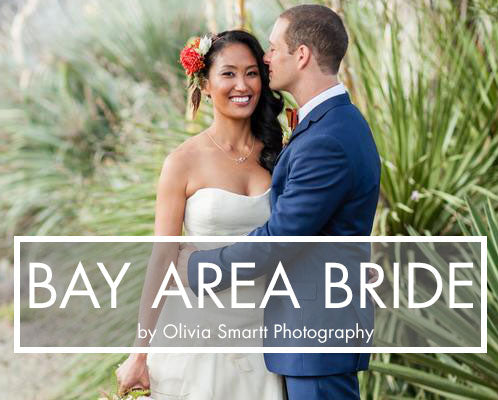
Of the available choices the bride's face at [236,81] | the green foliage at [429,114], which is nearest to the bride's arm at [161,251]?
the bride's face at [236,81]

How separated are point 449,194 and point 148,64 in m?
5.02

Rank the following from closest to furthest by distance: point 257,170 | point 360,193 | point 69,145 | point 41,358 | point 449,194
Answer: point 360,193, point 257,170, point 449,194, point 41,358, point 69,145

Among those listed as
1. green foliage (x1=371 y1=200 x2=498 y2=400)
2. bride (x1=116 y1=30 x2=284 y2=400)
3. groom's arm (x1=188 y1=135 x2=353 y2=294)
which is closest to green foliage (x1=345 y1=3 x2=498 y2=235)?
green foliage (x1=371 y1=200 x2=498 y2=400)

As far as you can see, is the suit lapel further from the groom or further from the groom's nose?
the groom's nose

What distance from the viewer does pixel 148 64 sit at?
8.90 m

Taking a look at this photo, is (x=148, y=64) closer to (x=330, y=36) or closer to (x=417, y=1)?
(x=417, y=1)

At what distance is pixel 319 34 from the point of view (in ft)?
8.96

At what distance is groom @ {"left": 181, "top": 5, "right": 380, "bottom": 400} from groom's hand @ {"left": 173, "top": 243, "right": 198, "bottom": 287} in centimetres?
1

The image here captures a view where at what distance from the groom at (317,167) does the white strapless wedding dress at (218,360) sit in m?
0.11

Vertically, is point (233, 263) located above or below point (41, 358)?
above

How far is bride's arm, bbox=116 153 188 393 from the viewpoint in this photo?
2.83 m

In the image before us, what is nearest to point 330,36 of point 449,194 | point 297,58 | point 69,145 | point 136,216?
point 297,58

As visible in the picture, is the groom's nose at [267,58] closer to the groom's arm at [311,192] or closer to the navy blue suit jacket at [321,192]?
the navy blue suit jacket at [321,192]

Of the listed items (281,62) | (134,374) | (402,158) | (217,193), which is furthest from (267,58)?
(402,158)
